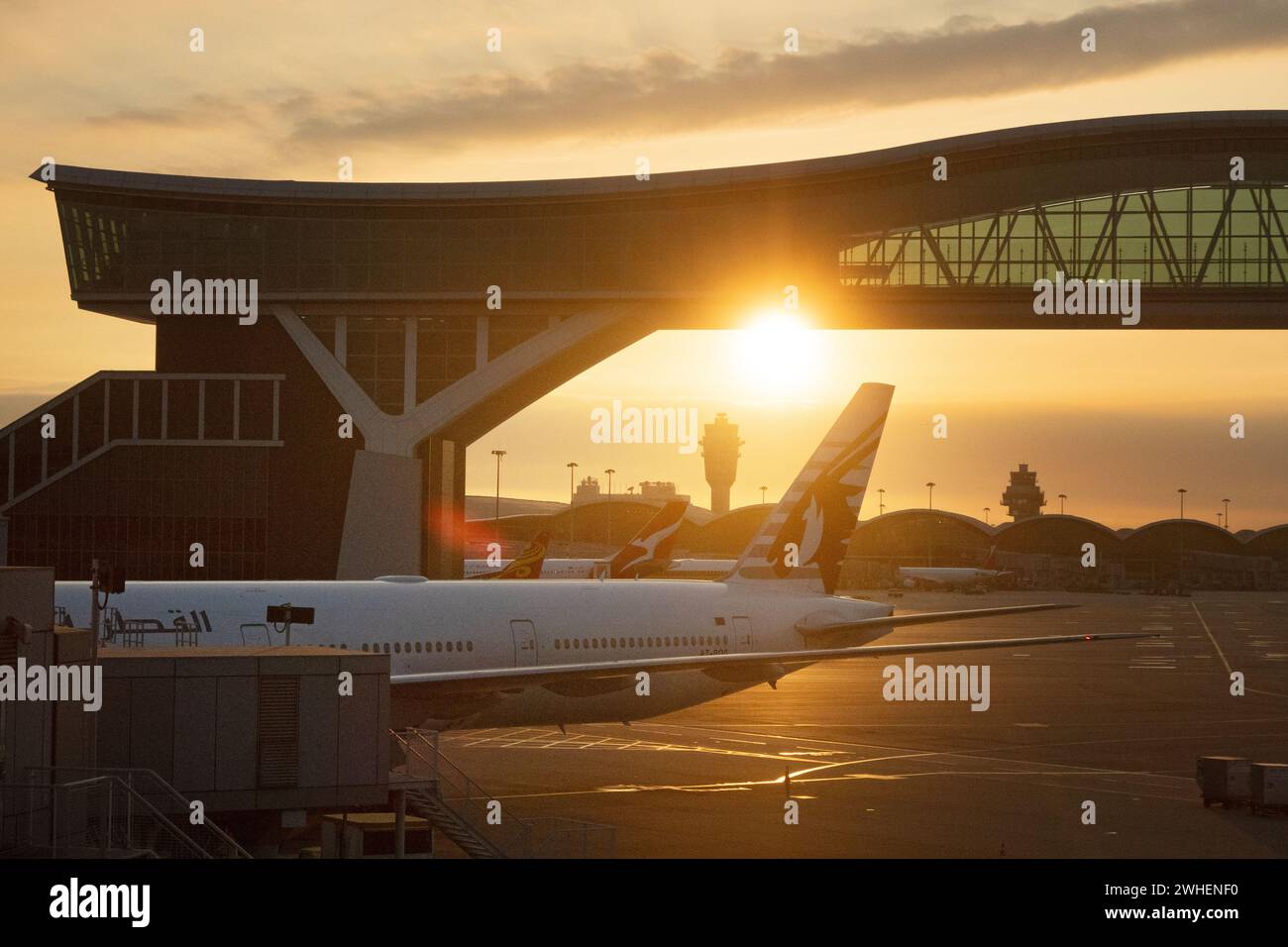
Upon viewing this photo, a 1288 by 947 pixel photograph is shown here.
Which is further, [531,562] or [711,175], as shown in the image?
[711,175]

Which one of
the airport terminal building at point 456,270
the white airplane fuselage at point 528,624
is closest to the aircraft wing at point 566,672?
the white airplane fuselage at point 528,624

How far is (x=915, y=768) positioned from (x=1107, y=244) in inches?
2189

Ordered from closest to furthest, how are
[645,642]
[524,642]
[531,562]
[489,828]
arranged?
[489,828] < [524,642] < [645,642] < [531,562]

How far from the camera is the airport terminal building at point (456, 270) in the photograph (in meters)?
92.2

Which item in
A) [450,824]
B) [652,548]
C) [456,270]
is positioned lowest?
[450,824]

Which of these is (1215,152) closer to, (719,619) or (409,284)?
(409,284)

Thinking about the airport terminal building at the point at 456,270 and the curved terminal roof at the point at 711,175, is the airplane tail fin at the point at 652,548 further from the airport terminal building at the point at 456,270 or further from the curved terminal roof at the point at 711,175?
the curved terminal roof at the point at 711,175

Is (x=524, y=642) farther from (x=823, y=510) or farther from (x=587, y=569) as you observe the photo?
(x=587, y=569)

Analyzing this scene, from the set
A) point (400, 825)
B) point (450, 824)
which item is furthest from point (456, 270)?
point (400, 825)

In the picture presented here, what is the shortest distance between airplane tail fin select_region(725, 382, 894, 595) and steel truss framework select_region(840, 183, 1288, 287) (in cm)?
4144

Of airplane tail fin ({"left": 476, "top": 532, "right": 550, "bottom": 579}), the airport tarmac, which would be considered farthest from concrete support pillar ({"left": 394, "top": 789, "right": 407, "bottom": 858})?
airplane tail fin ({"left": 476, "top": 532, "right": 550, "bottom": 579})

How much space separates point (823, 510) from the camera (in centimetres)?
5288

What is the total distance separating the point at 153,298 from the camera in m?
92.6
